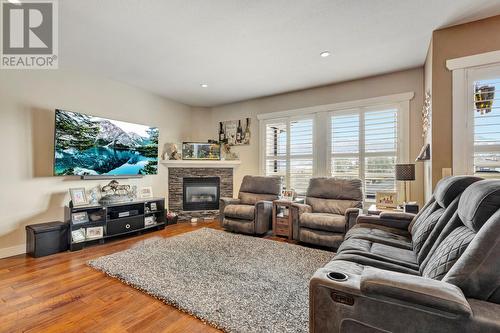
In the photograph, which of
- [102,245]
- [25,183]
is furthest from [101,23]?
[102,245]

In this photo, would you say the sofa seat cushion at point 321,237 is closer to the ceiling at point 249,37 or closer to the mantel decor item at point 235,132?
the ceiling at point 249,37

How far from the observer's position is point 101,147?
147 inches

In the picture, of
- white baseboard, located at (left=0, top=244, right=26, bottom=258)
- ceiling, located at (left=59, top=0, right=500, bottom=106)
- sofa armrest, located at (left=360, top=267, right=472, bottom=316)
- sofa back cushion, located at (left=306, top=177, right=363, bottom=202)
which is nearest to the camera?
sofa armrest, located at (left=360, top=267, right=472, bottom=316)

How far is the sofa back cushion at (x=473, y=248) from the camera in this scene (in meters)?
0.96

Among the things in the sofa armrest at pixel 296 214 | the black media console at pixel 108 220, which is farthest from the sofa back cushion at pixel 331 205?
the black media console at pixel 108 220

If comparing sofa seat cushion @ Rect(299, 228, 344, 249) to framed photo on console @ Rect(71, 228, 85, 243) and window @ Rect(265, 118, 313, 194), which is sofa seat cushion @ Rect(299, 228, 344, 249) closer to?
window @ Rect(265, 118, 313, 194)

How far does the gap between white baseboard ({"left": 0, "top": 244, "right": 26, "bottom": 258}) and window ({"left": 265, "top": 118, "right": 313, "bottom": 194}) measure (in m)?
3.96

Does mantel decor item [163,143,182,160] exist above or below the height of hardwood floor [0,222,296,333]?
above

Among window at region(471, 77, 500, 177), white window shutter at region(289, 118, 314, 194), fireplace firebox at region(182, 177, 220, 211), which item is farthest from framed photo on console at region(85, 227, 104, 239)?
window at region(471, 77, 500, 177)

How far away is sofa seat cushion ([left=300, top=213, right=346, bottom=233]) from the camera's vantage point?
10.1 ft

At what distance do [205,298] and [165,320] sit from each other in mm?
344

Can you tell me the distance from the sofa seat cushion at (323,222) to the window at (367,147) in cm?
117

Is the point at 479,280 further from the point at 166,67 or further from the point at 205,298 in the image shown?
the point at 166,67

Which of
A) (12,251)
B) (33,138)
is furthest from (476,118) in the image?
(12,251)
